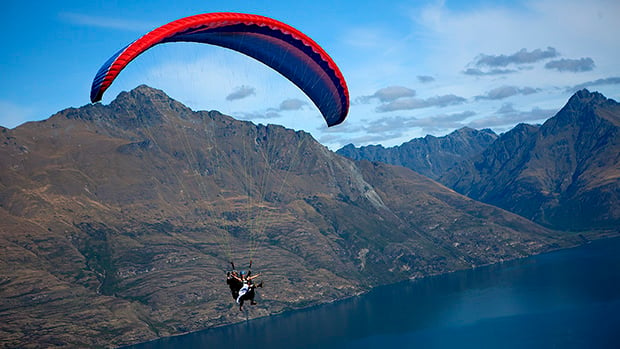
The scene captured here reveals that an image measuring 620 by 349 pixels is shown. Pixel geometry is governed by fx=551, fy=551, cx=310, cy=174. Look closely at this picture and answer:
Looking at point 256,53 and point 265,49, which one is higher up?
point 256,53

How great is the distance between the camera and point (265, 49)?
36.5 meters

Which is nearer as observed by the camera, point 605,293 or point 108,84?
point 108,84

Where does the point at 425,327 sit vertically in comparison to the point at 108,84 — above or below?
below

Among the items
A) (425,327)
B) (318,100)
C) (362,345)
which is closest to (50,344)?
(362,345)

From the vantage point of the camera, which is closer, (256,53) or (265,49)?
(265,49)

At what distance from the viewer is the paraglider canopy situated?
A: 94.5 feet

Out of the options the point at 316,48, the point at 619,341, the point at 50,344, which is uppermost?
the point at 316,48

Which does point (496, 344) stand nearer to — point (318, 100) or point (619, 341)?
point (619, 341)

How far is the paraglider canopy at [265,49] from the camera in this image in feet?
94.5

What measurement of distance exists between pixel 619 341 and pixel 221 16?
140682 mm

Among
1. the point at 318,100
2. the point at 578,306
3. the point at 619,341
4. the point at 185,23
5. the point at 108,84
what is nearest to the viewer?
the point at 108,84

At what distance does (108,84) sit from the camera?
28.0 m

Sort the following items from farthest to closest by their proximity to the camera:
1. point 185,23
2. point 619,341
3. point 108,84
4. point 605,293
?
1. point 605,293
2. point 619,341
3. point 185,23
4. point 108,84

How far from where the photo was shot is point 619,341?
443ft
